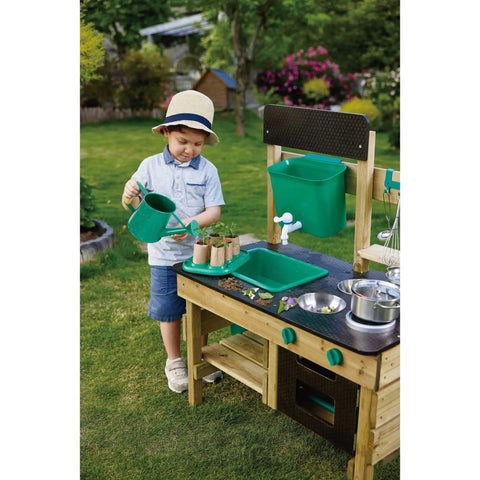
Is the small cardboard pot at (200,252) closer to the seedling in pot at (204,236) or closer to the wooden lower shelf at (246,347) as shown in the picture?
the seedling in pot at (204,236)

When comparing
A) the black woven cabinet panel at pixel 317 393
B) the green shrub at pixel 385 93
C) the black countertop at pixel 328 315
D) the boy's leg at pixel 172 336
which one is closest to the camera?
the black countertop at pixel 328 315

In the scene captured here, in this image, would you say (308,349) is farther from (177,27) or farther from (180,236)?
(177,27)

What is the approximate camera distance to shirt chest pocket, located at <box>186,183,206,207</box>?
267 cm

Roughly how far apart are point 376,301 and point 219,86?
11346 mm

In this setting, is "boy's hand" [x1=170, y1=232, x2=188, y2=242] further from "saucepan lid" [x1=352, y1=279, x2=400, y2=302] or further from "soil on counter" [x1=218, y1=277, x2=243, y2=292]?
"saucepan lid" [x1=352, y1=279, x2=400, y2=302]

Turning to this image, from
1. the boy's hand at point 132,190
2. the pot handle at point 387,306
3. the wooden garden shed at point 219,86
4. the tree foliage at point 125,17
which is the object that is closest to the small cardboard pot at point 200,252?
the boy's hand at point 132,190

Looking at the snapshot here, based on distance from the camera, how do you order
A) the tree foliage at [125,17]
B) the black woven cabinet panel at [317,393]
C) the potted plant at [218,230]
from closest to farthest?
the black woven cabinet panel at [317,393] < the potted plant at [218,230] < the tree foliage at [125,17]

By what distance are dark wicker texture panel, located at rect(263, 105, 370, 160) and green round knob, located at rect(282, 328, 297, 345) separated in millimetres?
804

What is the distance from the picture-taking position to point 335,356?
189 cm

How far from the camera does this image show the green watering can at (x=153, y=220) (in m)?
2.32

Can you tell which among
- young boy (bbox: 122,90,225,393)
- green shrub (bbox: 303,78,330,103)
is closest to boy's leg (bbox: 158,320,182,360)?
young boy (bbox: 122,90,225,393)

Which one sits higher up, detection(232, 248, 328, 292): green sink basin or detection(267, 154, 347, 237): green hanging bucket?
detection(267, 154, 347, 237): green hanging bucket

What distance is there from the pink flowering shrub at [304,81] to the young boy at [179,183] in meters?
10.1
